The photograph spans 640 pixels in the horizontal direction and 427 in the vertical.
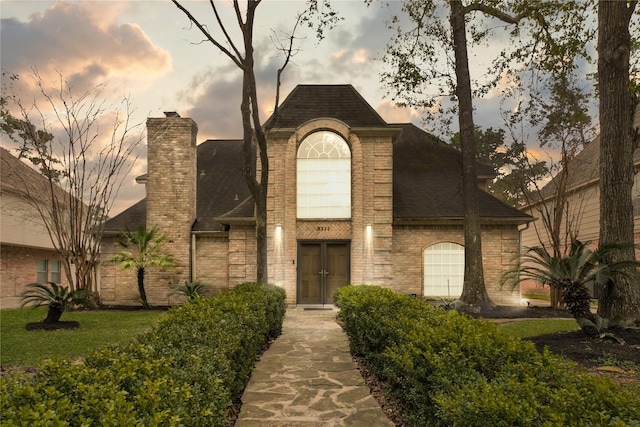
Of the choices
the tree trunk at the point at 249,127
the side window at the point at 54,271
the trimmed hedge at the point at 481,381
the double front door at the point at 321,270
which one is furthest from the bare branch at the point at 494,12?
the side window at the point at 54,271

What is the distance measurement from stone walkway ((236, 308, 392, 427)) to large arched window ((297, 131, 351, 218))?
8.60 meters

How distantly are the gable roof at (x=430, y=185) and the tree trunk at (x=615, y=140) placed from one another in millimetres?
9132

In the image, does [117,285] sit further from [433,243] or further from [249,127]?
[433,243]

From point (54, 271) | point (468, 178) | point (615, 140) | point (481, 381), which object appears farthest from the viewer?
point (54, 271)

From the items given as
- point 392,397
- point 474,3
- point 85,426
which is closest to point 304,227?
point 474,3

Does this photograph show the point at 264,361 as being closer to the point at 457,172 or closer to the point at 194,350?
the point at 194,350

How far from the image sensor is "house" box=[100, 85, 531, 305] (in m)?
19.6

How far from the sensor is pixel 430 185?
71.8ft

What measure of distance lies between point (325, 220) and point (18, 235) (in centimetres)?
1885

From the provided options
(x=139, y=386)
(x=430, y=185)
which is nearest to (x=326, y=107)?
(x=430, y=185)

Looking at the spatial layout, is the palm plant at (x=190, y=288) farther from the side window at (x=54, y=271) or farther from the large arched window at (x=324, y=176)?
the side window at (x=54, y=271)

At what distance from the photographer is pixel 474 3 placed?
1691 centimetres

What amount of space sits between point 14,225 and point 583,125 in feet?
99.7

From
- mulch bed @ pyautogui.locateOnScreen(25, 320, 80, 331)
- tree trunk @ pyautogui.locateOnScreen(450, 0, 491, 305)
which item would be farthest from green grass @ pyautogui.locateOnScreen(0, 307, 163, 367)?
tree trunk @ pyautogui.locateOnScreen(450, 0, 491, 305)
